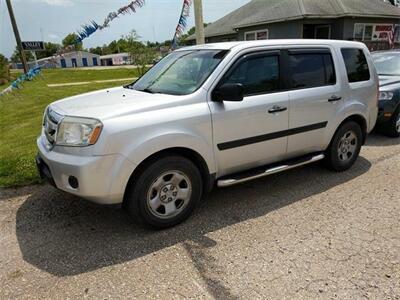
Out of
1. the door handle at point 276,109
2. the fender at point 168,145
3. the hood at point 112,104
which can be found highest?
the hood at point 112,104

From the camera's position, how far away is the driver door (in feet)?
12.1

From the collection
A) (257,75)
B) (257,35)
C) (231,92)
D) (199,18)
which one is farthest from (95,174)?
(257,35)

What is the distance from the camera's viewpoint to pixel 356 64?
497 cm

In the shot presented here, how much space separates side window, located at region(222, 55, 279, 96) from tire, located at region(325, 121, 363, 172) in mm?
1369

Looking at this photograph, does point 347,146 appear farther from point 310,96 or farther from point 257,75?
point 257,75

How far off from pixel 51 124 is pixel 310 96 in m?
2.97

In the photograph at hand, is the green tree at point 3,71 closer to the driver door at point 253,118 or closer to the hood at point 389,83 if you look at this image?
the hood at point 389,83

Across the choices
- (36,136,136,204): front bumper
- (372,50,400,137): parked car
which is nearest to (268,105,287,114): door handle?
(36,136,136,204): front bumper

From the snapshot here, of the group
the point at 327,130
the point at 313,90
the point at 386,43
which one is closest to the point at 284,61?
the point at 313,90

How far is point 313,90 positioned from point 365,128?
52.7 inches

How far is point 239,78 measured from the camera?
152 inches

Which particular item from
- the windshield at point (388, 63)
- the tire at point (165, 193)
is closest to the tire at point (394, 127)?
the windshield at point (388, 63)

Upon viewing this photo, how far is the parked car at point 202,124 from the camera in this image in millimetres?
3143

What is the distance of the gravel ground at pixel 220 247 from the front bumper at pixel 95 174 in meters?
0.52
